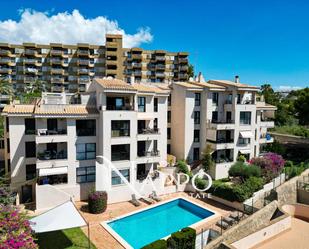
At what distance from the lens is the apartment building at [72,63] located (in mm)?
90500

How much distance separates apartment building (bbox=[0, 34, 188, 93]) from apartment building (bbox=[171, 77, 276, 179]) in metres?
51.6

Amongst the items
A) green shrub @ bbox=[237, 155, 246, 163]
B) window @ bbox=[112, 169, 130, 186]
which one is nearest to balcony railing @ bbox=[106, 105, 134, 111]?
window @ bbox=[112, 169, 130, 186]

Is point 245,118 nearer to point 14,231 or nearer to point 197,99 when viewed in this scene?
point 197,99

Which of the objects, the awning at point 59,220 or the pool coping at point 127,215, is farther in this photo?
the pool coping at point 127,215

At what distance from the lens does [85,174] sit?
33.1 m

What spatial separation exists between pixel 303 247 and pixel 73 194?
25.9 meters

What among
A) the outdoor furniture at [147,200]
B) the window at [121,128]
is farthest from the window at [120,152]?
the outdoor furniture at [147,200]

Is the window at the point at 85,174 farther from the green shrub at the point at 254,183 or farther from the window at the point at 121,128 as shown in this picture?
the green shrub at the point at 254,183

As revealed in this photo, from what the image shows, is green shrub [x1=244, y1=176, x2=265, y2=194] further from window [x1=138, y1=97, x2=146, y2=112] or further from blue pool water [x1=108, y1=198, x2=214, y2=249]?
window [x1=138, y1=97, x2=146, y2=112]

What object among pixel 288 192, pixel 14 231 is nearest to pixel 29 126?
pixel 14 231

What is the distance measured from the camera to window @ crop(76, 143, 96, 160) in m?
32.7

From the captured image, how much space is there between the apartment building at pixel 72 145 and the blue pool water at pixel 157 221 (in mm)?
5026

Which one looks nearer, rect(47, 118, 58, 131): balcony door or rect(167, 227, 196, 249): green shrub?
rect(167, 227, 196, 249): green shrub

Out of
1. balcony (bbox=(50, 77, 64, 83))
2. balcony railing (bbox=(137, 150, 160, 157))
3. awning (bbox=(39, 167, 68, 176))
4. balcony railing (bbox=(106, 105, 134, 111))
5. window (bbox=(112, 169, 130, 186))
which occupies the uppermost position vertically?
balcony (bbox=(50, 77, 64, 83))
